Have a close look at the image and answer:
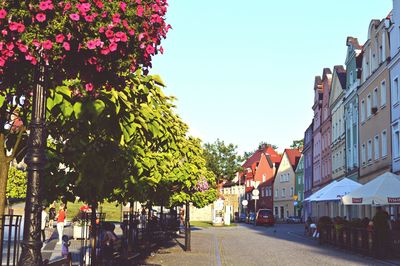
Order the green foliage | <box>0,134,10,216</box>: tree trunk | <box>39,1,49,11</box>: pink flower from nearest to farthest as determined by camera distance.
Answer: <box>39,1,49,11</box>: pink flower → <box>0,134,10,216</box>: tree trunk → the green foliage

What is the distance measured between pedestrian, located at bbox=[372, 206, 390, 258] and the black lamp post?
58.4 feet

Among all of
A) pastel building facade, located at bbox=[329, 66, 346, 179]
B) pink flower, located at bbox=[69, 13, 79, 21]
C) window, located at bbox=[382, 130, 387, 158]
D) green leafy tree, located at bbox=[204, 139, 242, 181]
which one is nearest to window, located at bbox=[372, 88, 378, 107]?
window, located at bbox=[382, 130, 387, 158]

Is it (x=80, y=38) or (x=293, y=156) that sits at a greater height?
(x=293, y=156)

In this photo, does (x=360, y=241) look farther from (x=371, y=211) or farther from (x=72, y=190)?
(x=72, y=190)

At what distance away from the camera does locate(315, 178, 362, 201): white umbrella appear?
27.5 m

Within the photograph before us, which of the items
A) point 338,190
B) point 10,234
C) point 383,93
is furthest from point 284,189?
point 10,234

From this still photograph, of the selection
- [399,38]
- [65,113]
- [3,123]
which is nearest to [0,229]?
[3,123]

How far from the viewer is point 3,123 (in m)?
6.28

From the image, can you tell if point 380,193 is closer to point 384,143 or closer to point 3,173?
point 384,143

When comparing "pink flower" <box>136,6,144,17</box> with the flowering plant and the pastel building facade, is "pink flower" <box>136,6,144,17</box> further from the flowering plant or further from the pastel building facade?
the pastel building facade

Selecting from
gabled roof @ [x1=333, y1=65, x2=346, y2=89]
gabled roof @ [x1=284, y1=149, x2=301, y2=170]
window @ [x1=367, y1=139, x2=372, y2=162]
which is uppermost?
gabled roof @ [x1=333, y1=65, x2=346, y2=89]

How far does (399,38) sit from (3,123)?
2814 cm

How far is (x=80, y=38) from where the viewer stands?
4.87 m

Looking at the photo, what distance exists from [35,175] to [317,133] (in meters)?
61.6
